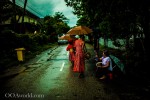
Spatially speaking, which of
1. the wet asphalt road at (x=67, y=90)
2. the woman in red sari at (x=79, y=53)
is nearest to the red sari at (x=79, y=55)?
the woman in red sari at (x=79, y=53)

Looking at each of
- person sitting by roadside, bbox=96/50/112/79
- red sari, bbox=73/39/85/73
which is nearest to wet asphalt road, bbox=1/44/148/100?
person sitting by roadside, bbox=96/50/112/79

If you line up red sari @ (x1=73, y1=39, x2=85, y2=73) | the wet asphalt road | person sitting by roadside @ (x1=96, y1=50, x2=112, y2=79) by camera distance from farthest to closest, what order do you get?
red sari @ (x1=73, y1=39, x2=85, y2=73) → person sitting by roadside @ (x1=96, y1=50, x2=112, y2=79) → the wet asphalt road

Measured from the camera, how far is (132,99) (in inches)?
282

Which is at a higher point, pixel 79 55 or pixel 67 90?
pixel 79 55

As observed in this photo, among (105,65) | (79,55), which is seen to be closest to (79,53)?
(79,55)

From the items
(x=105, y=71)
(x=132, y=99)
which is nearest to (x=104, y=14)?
(x=105, y=71)

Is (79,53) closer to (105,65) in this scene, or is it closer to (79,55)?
(79,55)

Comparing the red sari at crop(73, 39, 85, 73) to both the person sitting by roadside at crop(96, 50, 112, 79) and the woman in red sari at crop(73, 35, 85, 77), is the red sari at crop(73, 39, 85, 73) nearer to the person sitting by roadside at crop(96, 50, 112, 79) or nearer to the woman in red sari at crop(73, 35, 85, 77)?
the woman in red sari at crop(73, 35, 85, 77)

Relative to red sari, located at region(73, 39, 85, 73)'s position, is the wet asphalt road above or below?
below

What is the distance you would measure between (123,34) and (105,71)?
120 inches

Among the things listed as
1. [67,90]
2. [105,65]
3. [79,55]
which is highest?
[79,55]

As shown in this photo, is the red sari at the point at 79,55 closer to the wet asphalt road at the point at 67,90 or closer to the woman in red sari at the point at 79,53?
the woman in red sari at the point at 79,53

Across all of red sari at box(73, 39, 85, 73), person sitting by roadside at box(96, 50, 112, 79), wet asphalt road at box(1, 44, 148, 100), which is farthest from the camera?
red sari at box(73, 39, 85, 73)

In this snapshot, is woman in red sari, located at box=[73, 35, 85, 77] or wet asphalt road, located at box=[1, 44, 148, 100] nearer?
wet asphalt road, located at box=[1, 44, 148, 100]
